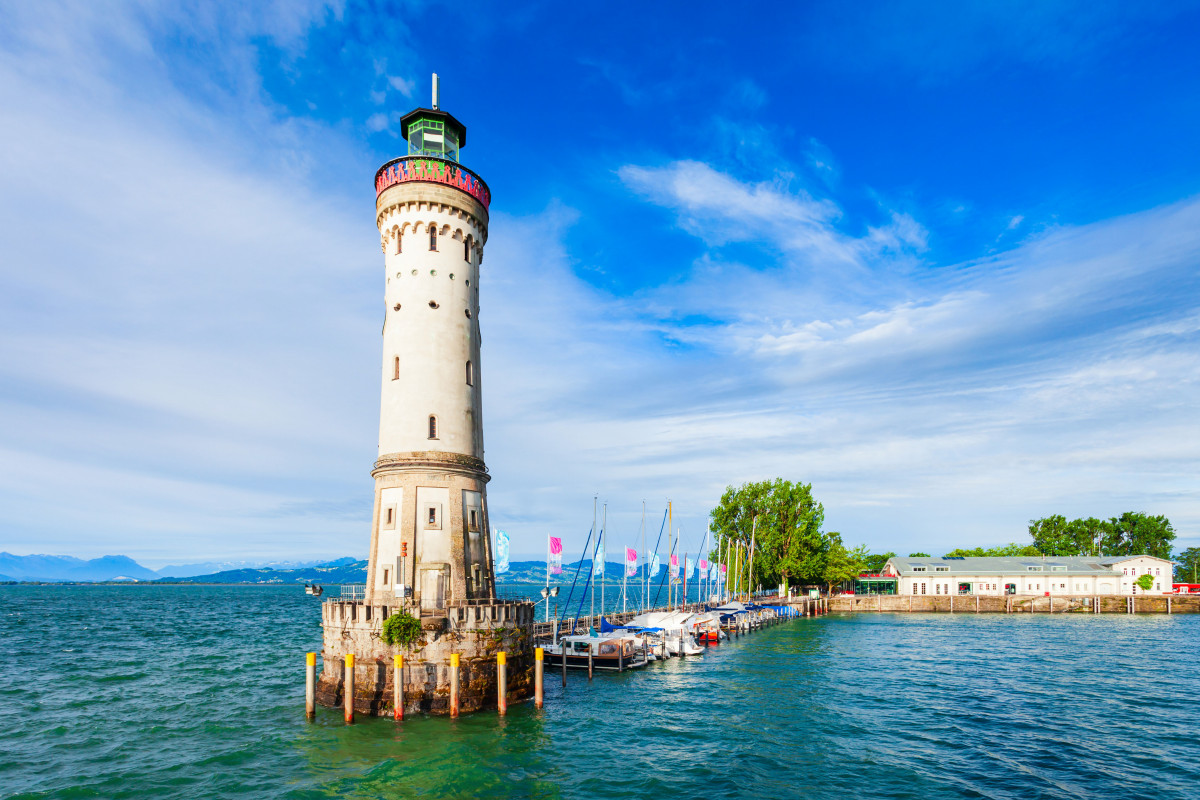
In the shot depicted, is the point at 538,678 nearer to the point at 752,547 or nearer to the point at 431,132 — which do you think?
the point at 431,132

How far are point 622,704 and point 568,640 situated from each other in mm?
12040

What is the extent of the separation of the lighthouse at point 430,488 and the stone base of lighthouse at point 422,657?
57mm

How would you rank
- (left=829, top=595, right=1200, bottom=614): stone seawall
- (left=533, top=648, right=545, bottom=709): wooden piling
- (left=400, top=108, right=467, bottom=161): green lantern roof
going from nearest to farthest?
1. (left=533, top=648, right=545, bottom=709): wooden piling
2. (left=400, top=108, right=467, bottom=161): green lantern roof
3. (left=829, top=595, right=1200, bottom=614): stone seawall

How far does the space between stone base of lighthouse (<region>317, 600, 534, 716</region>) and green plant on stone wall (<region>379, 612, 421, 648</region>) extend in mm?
265

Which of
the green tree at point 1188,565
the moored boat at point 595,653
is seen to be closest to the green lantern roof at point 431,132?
the moored boat at point 595,653

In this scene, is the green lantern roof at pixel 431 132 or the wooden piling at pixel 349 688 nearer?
the wooden piling at pixel 349 688

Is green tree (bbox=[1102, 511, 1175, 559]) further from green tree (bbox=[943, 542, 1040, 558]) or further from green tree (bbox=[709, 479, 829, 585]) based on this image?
green tree (bbox=[709, 479, 829, 585])

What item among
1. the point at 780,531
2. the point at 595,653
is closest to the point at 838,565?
the point at 780,531

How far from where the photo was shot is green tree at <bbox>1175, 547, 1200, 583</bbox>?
612ft

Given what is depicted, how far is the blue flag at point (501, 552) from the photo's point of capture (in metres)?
42.3

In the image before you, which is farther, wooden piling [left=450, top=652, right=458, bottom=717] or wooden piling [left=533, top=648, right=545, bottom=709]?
wooden piling [left=533, top=648, right=545, bottom=709]

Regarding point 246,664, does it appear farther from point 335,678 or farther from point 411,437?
point 411,437

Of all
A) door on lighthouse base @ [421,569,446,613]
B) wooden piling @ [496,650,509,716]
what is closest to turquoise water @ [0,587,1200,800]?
wooden piling @ [496,650,509,716]

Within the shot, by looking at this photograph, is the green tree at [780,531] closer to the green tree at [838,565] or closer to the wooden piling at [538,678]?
the green tree at [838,565]
